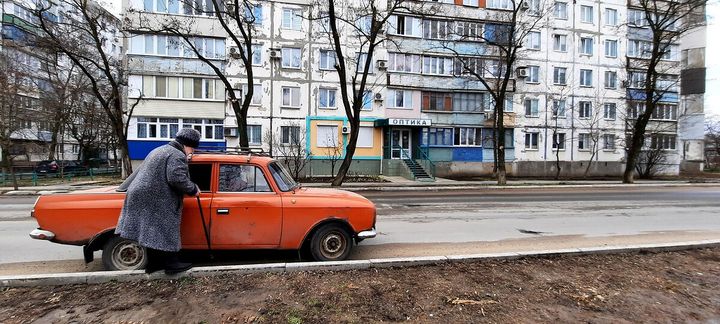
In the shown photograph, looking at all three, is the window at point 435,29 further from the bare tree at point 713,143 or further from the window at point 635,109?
the bare tree at point 713,143

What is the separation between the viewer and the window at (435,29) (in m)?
30.3

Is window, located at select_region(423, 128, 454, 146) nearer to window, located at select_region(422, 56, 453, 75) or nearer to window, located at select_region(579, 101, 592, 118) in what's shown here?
window, located at select_region(422, 56, 453, 75)

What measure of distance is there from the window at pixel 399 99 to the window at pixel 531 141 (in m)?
11.2

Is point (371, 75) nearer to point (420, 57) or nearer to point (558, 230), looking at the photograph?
point (420, 57)

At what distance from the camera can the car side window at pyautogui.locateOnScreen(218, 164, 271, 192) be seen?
516 cm

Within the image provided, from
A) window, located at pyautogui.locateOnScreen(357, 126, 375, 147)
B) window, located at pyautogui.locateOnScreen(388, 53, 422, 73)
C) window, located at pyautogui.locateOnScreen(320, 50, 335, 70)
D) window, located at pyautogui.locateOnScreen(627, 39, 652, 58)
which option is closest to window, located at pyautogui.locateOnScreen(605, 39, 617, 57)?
window, located at pyautogui.locateOnScreen(627, 39, 652, 58)

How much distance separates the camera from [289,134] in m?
28.0

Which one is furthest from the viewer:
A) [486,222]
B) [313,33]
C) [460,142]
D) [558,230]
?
[460,142]

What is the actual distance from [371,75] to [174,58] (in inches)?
563

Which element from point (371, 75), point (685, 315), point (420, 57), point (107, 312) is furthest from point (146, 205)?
point (420, 57)

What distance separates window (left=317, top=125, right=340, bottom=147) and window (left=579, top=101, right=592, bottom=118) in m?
22.7

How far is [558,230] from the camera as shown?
8492 millimetres

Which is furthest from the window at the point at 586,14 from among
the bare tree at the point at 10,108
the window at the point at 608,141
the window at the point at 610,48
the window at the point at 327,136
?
the bare tree at the point at 10,108

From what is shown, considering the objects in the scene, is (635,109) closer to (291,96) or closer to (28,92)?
(291,96)
